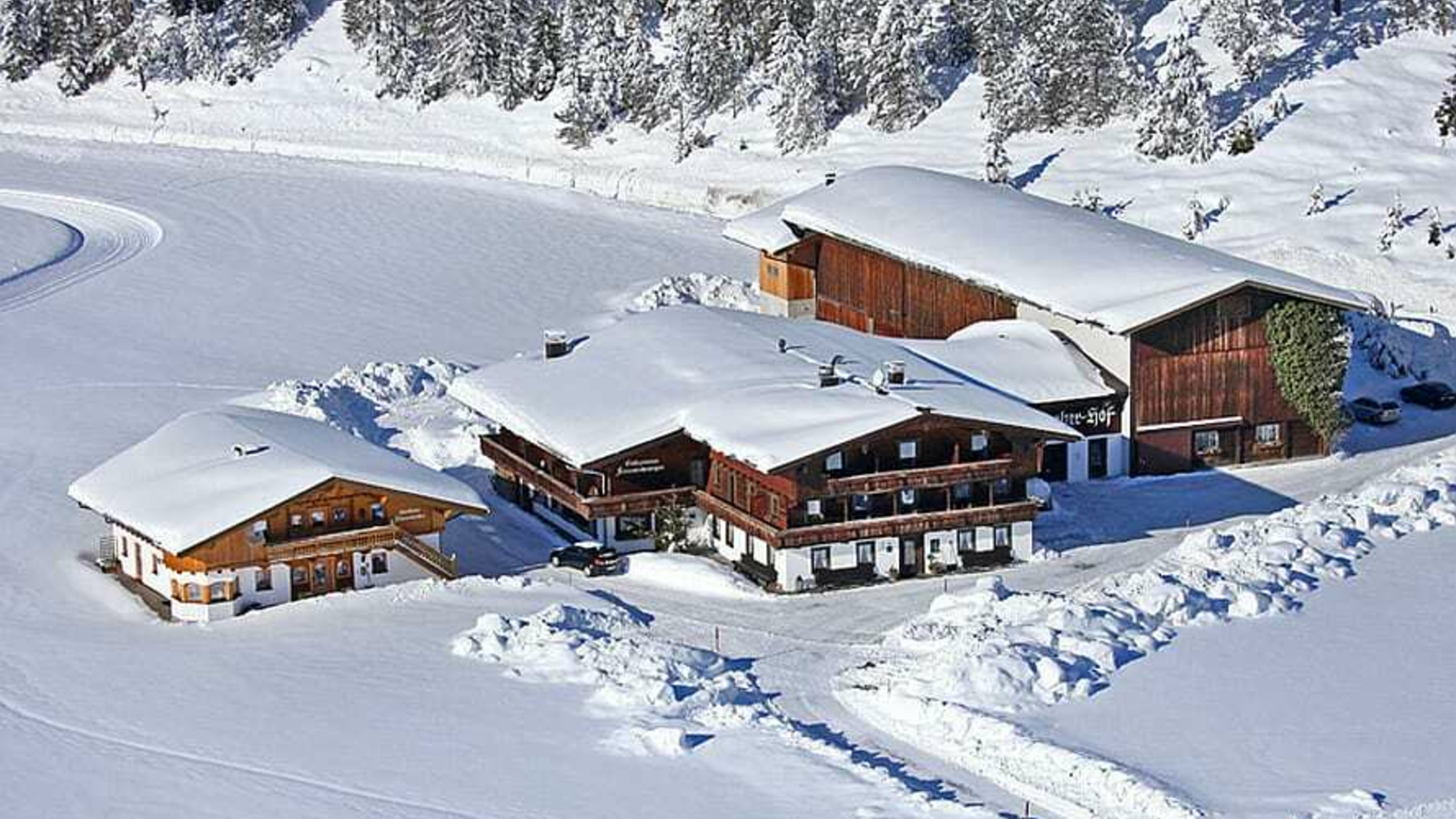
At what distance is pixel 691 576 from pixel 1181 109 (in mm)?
39698

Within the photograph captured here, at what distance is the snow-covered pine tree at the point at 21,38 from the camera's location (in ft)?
395

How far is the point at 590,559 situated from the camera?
184 feet

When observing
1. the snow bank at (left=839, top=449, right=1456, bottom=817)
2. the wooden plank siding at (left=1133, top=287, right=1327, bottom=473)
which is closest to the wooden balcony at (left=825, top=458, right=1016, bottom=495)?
the snow bank at (left=839, top=449, right=1456, bottom=817)

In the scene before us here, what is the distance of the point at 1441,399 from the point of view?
227 ft

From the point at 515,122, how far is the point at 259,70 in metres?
15.6

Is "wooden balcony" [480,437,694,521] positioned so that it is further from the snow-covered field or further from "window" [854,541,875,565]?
"window" [854,541,875,565]

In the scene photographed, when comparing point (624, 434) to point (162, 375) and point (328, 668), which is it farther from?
point (162, 375)

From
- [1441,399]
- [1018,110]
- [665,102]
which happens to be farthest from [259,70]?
[1441,399]

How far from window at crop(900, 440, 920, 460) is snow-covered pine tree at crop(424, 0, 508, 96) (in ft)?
188

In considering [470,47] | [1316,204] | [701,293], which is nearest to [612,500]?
[701,293]

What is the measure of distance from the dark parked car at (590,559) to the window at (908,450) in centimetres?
653

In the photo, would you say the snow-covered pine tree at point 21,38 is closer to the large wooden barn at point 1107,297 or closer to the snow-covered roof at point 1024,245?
the snow-covered roof at point 1024,245

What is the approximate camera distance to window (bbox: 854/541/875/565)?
5559 centimetres

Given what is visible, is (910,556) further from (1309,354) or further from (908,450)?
(1309,354)
